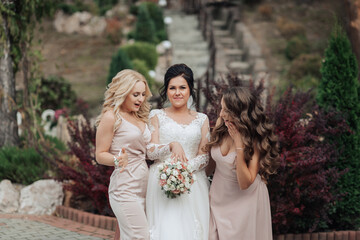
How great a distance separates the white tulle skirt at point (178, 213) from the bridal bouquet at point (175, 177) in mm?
236

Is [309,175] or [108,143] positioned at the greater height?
[108,143]

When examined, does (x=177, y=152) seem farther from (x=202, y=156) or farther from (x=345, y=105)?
(x=345, y=105)

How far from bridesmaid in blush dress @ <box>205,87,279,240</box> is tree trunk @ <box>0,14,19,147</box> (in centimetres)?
492

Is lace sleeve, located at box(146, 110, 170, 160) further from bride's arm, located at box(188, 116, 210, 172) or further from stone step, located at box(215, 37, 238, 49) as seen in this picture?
stone step, located at box(215, 37, 238, 49)

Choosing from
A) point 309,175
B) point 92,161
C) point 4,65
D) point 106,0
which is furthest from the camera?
point 106,0

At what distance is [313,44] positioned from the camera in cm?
1547

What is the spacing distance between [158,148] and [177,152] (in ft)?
0.61

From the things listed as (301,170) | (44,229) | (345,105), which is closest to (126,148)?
(301,170)

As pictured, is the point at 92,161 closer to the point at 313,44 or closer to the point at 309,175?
the point at 309,175

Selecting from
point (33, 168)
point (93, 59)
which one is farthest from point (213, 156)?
point (93, 59)

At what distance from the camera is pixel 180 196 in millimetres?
3717

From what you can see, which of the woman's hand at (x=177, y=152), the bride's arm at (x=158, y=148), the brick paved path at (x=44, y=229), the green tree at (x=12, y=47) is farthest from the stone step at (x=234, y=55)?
the woman's hand at (x=177, y=152)

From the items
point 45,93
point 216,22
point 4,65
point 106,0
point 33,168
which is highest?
point 106,0

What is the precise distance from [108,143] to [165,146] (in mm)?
481
